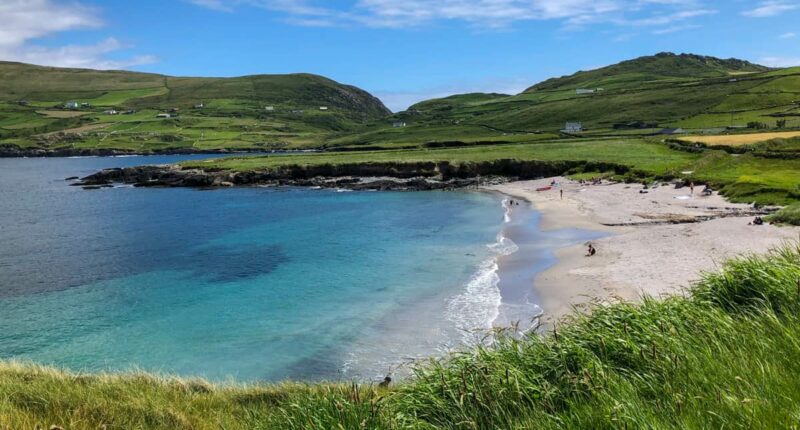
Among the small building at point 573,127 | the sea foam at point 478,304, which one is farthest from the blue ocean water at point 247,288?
the small building at point 573,127

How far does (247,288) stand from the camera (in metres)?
34.2

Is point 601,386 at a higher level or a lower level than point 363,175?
higher

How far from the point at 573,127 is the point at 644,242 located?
144 meters

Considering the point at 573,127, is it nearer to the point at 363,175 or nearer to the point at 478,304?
the point at 363,175

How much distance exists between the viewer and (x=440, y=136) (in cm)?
17475

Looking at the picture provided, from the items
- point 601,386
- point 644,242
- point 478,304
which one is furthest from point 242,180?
point 601,386

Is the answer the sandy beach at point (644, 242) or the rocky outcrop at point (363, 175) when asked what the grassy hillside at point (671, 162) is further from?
the sandy beach at point (644, 242)

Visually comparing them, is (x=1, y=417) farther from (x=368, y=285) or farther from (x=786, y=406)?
(x=368, y=285)

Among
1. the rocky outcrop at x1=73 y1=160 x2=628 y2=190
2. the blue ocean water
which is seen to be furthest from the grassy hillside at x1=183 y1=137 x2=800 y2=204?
the blue ocean water

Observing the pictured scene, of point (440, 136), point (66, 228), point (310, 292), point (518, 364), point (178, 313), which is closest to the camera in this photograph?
point (518, 364)

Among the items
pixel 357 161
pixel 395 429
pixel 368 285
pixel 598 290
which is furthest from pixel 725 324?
pixel 357 161

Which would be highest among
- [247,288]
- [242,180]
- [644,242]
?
[242,180]

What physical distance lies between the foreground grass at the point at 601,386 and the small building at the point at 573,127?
166595 millimetres

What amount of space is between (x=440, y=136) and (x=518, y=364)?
554 feet
